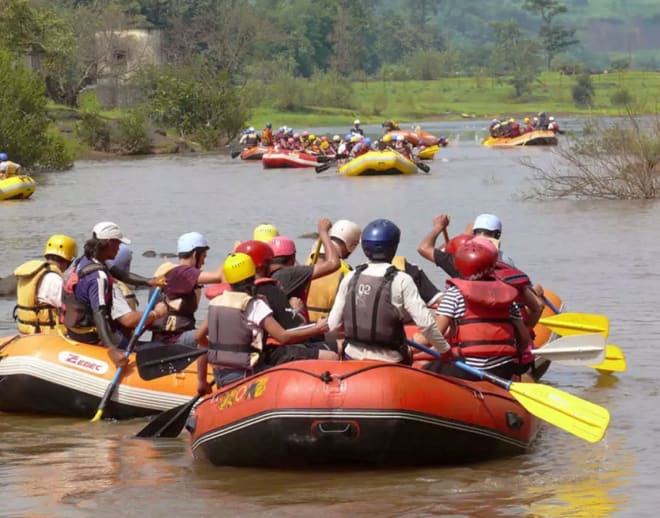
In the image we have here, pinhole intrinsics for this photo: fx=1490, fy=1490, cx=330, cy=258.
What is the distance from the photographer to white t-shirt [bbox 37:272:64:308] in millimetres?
11445

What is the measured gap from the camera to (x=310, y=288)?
35.3 ft

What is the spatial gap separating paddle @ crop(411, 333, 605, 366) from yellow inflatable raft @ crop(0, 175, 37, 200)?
25.5 meters

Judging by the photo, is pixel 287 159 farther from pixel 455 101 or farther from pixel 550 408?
pixel 455 101

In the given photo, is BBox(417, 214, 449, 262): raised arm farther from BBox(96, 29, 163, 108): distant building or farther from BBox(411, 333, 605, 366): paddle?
BBox(96, 29, 163, 108): distant building

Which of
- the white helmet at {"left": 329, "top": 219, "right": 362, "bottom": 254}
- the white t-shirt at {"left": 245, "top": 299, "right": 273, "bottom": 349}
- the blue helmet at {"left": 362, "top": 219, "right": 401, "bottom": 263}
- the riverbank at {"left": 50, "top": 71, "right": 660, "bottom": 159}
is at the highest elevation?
→ the blue helmet at {"left": 362, "top": 219, "right": 401, "bottom": 263}

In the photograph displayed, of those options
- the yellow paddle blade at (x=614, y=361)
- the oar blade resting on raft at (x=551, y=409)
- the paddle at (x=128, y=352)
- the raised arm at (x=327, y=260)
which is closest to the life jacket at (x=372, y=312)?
the oar blade resting on raft at (x=551, y=409)

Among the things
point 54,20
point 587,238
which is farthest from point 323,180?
point 54,20

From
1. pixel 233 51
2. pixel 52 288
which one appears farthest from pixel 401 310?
pixel 233 51

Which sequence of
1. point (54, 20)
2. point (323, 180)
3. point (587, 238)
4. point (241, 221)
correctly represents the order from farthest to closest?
1. point (54, 20)
2. point (323, 180)
3. point (241, 221)
4. point (587, 238)

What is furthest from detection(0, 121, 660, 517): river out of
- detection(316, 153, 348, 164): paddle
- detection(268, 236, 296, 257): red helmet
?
detection(316, 153, 348, 164): paddle

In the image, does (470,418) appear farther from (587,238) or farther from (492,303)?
(587,238)

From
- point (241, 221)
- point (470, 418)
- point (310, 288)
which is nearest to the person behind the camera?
point (470, 418)

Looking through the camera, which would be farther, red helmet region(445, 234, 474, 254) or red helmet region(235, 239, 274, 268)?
red helmet region(445, 234, 474, 254)

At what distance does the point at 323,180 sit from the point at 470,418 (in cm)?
3235
